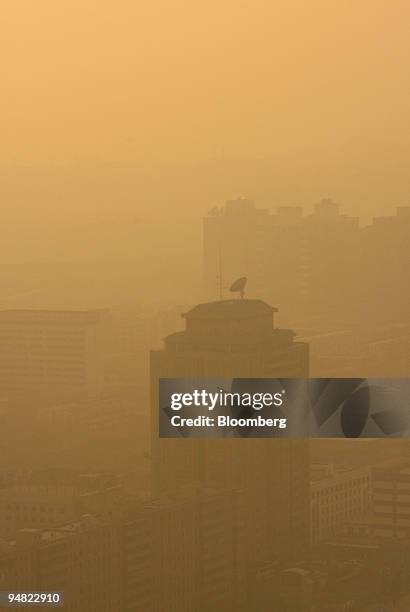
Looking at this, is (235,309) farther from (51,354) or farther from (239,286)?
(51,354)

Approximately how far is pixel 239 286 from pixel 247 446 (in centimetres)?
42

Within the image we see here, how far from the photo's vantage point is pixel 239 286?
2402mm

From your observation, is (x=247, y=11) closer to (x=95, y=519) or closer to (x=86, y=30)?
(x=86, y=30)

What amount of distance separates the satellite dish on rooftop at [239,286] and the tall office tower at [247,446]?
0.02m

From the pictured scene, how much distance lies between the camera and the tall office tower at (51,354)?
2.47 metres

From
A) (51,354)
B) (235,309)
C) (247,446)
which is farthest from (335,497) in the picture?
(51,354)

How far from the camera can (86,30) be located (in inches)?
96.0

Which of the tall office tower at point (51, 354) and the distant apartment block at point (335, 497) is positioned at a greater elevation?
the tall office tower at point (51, 354)

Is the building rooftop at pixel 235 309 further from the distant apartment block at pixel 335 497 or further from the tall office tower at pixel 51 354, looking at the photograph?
the distant apartment block at pixel 335 497

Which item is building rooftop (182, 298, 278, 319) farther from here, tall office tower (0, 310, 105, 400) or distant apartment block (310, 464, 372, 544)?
distant apartment block (310, 464, 372, 544)

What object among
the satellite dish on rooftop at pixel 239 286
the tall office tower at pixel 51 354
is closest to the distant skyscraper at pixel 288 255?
the satellite dish on rooftop at pixel 239 286

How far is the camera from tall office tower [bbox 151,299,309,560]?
239cm

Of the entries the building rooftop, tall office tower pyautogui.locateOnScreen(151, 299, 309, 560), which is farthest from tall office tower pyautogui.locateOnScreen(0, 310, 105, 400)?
the building rooftop

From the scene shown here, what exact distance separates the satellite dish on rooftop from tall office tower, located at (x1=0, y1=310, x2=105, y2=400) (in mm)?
365
